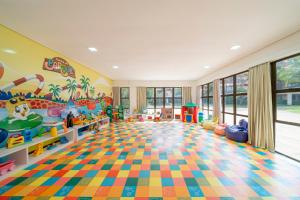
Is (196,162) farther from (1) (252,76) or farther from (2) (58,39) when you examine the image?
(2) (58,39)

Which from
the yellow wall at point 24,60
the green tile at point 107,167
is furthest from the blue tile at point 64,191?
the yellow wall at point 24,60

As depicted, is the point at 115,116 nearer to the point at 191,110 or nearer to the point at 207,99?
the point at 191,110

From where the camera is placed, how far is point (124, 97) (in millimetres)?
8398

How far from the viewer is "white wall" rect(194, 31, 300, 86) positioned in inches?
98.4

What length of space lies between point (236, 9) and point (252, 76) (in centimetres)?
250

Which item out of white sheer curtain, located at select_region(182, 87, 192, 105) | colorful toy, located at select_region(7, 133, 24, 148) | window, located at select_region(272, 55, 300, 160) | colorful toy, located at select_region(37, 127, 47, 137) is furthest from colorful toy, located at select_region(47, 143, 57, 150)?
white sheer curtain, located at select_region(182, 87, 192, 105)

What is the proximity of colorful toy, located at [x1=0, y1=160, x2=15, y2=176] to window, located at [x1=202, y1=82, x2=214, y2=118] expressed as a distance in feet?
23.7

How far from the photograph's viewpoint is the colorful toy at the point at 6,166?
2.05 m

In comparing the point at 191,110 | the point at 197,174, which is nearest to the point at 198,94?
the point at 191,110

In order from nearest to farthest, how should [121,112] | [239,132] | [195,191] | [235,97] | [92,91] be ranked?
[195,191] → [239,132] → [235,97] → [92,91] → [121,112]

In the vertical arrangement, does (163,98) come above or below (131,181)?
above

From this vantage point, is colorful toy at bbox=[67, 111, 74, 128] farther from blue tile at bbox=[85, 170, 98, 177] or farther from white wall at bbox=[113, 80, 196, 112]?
white wall at bbox=[113, 80, 196, 112]

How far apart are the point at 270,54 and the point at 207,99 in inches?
169

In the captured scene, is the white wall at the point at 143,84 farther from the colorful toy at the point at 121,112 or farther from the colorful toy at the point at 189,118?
the colorful toy at the point at 189,118
